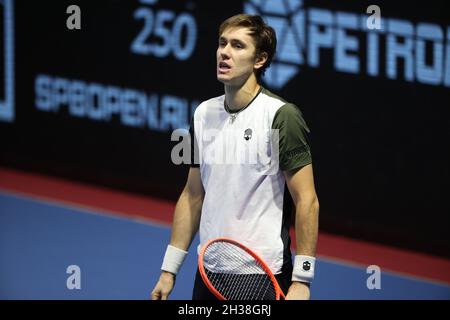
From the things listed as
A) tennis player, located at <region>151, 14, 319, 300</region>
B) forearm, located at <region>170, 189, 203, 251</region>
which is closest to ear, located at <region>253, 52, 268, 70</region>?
tennis player, located at <region>151, 14, 319, 300</region>

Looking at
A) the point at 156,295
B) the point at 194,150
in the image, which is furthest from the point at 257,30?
the point at 156,295

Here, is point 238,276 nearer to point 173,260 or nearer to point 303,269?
point 303,269

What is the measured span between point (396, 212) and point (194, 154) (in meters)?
3.06

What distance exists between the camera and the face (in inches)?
160

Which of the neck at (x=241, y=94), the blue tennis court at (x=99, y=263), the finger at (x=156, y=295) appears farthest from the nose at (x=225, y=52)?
the blue tennis court at (x=99, y=263)

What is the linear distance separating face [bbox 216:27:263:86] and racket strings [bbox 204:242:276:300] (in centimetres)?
67

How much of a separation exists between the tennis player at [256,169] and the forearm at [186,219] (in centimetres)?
11

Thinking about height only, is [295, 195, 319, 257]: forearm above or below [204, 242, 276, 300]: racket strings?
above

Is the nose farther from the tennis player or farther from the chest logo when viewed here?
the chest logo

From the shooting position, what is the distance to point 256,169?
13.2 feet

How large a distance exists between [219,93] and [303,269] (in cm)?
365

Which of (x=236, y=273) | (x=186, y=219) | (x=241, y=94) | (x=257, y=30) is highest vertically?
(x=257, y=30)
